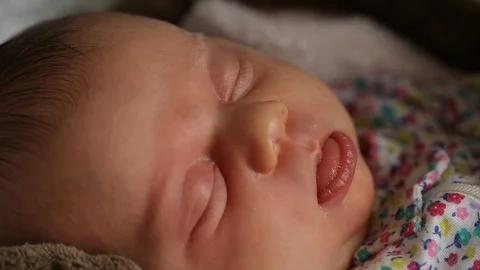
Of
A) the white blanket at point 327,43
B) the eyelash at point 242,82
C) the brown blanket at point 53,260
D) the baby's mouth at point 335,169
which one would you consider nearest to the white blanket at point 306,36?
the white blanket at point 327,43

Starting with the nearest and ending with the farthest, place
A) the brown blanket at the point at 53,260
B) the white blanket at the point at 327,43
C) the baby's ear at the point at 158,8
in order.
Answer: the brown blanket at the point at 53,260 → the white blanket at the point at 327,43 → the baby's ear at the point at 158,8

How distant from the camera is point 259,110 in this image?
1.11m

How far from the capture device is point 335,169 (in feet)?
3.80

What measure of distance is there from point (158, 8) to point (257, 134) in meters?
0.81

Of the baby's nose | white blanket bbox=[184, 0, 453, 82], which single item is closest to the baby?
the baby's nose

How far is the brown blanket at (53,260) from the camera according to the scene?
999mm

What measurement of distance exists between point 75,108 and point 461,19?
923mm

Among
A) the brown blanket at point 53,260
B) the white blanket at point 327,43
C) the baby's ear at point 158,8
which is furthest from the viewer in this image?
the baby's ear at point 158,8

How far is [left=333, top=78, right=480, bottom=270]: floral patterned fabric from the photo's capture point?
1.18m

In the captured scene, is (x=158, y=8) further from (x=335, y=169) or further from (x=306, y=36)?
(x=335, y=169)

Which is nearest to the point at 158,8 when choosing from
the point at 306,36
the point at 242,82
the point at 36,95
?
the point at 306,36

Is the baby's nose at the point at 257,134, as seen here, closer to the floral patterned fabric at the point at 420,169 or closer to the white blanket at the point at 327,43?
the floral patterned fabric at the point at 420,169

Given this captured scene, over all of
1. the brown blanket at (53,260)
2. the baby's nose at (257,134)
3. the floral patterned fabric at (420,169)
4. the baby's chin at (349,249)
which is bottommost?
the baby's chin at (349,249)

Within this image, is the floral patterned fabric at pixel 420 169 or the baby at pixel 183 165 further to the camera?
the floral patterned fabric at pixel 420 169
